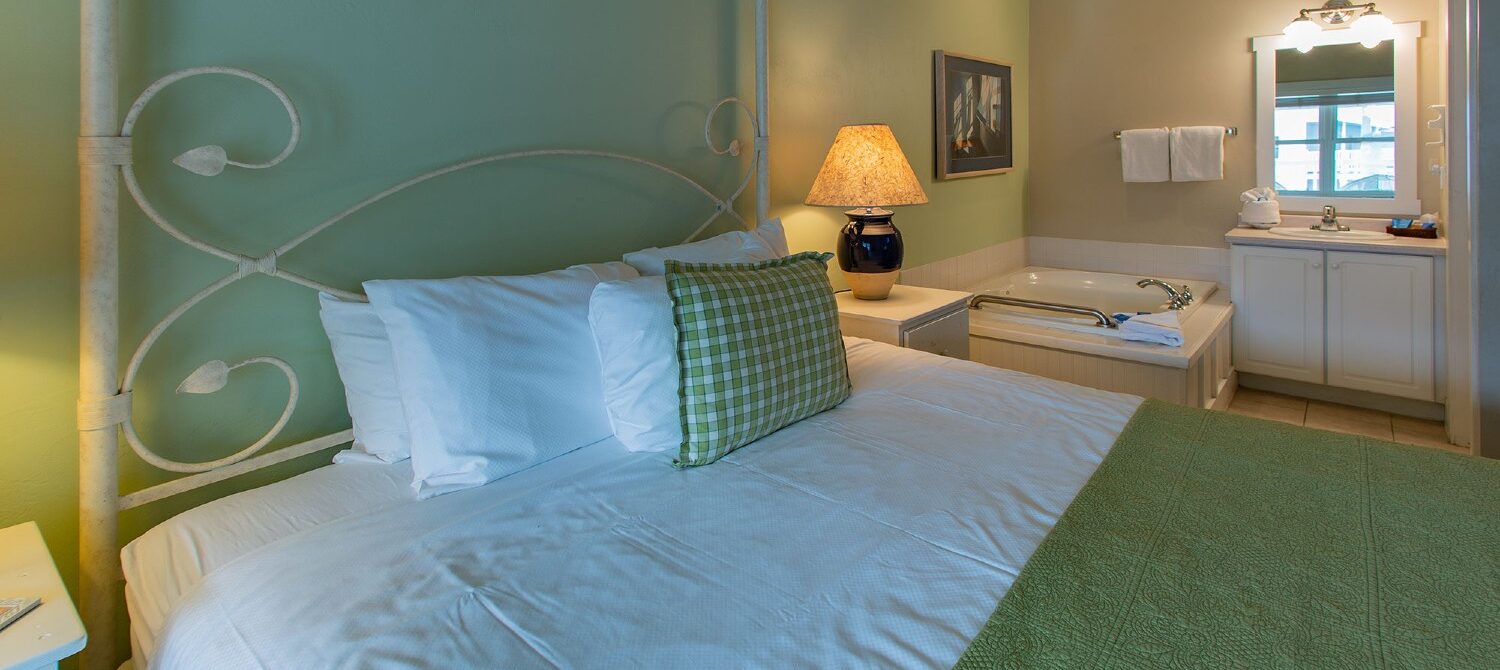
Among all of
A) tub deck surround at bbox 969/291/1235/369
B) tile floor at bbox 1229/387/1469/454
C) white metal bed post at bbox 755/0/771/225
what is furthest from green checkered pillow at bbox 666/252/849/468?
tile floor at bbox 1229/387/1469/454

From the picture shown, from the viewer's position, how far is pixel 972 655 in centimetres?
97

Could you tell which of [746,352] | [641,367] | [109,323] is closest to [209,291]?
[109,323]

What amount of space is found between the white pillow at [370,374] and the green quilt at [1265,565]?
1122 mm

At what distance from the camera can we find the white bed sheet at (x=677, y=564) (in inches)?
39.7

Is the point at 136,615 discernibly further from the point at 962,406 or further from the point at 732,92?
the point at 732,92

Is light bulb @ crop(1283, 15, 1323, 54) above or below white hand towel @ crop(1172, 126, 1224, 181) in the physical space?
above

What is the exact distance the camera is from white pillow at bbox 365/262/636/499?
4.82ft

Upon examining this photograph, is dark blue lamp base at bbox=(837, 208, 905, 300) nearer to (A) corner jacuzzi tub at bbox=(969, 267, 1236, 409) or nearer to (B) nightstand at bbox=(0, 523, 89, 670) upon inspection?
(A) corner jacuzzi tub at bbox=(969, 267, 1236, 409)

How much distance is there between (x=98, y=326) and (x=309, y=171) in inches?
17.9

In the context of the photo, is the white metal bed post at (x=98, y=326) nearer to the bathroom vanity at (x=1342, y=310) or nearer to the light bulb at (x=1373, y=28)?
the bathroom vanity at (x=1342, y=310)

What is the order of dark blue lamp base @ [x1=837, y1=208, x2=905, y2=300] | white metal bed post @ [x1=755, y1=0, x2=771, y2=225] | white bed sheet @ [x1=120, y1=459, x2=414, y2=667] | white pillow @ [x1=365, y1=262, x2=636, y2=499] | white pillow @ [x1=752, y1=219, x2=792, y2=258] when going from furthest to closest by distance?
dark blue lamp base @ [x1=837, y1=208, x2=905, y2=300] < white metal bed post @ [x1=755, y1=0, x2=771, y2=225] < white pillow @ [x1=752, y1=219, x2=792, y2=258] < white pillow @ [x1=365, y1=262, x2=636, y2=499] < white bed sheet @ [x1=120, y1=459, x2=414, y2=667]

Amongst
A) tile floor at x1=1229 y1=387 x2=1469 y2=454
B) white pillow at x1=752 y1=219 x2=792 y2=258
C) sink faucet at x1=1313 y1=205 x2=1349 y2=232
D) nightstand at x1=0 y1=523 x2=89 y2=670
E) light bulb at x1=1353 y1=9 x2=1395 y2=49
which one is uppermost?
light bulb at x1=1353 y1=9 x2=1395 y2=49

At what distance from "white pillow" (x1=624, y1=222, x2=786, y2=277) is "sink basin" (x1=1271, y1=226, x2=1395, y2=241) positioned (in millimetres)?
2653

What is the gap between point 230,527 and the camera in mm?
1352
